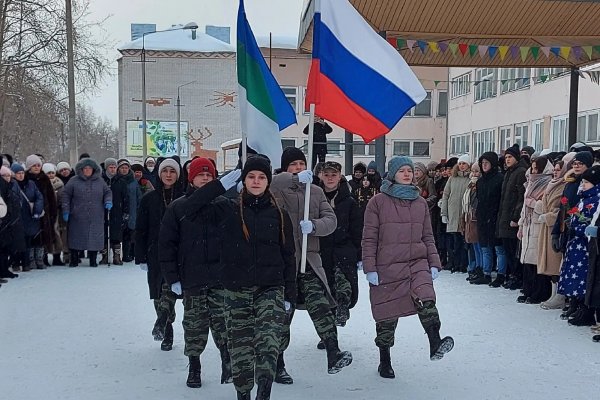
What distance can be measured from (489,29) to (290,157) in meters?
6.79

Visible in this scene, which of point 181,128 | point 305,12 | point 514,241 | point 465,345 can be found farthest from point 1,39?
point 181,128

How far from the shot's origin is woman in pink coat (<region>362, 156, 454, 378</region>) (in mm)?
5676

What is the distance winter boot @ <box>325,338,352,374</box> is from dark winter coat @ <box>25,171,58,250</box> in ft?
26.1

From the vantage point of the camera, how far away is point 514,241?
977 centimetres

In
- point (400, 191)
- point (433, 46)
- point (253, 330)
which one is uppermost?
point (433, 46)

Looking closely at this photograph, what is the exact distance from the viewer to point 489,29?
11.7 m

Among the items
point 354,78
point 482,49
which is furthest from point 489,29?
point 354,78

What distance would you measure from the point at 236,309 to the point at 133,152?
40.0 meters

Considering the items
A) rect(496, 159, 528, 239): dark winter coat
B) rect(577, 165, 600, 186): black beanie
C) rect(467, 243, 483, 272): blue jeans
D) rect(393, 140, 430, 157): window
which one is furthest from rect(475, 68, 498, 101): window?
rect(577, 165, 600, 186): black beanie

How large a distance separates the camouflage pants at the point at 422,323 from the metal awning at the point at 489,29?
5.56 m

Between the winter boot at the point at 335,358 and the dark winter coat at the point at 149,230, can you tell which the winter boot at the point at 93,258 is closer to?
the dark winter coat at the point at 149,230

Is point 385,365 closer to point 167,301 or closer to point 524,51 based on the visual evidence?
point 167,301

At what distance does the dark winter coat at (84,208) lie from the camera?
1228 cm

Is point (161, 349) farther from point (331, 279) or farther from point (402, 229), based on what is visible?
point (402, 229)
